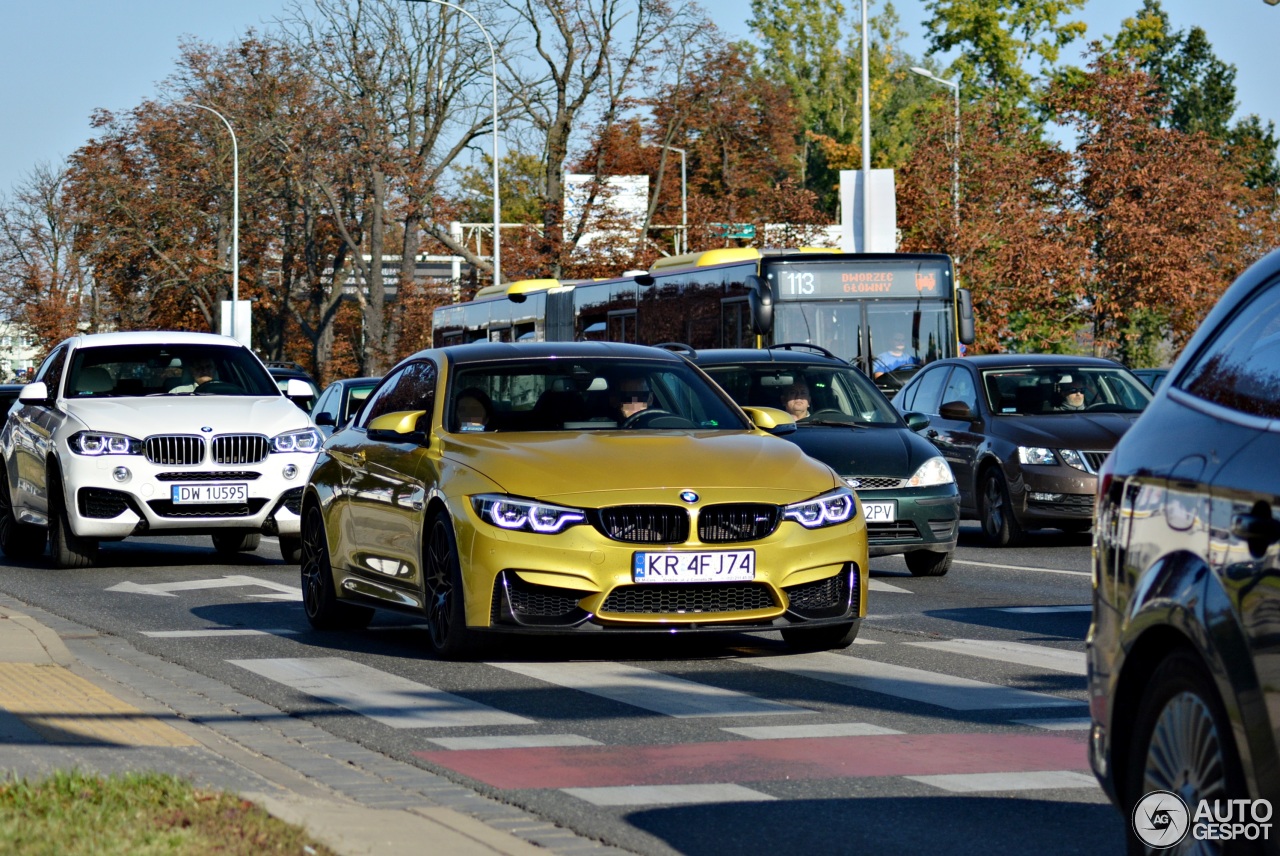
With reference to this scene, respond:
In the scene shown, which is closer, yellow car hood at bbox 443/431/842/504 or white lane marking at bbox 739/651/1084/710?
white lane marking at bbox 739/651/1084/710

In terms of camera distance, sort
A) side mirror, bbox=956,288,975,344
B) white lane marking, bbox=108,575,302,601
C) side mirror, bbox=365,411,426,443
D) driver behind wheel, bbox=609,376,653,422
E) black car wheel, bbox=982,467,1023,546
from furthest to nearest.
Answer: side mirror, bbox=956,288,975,344, black car wheel, bbox=982,467,1023,546, white lane marking, bbox=108,575,302,601, driver behind wheel, bbox=609,376,653,422, side mirror, bbox=365,411,426,443

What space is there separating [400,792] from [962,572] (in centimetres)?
1003

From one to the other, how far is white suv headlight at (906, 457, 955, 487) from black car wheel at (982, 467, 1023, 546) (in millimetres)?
3104

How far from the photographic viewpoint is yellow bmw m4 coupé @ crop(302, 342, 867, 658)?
378 inches

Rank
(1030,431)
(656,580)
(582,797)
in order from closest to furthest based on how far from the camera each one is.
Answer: (582,797) → (656,580) → (1030,431)

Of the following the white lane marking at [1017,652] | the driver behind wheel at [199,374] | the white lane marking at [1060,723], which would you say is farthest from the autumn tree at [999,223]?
the white lane marking at [1060,723]

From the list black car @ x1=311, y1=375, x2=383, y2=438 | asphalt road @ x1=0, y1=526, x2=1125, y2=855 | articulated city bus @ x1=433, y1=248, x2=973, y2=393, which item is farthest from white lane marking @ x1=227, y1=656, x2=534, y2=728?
black car @ x1=311, y1=375, x2=383, y2=438

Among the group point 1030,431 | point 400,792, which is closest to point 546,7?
point 1030,431

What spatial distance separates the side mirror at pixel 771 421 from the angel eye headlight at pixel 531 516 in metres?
2.07

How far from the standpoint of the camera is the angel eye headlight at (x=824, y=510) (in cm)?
988

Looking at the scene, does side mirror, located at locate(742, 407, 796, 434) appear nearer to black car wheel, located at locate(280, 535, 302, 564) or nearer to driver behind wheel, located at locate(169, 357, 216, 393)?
black car wheel, located at locate(280, 535, 302, 564)

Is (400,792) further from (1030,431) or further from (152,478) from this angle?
(1030,431)

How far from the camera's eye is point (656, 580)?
9.58 meters

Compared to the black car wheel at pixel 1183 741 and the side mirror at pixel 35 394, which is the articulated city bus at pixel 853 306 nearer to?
the side mirror at pixel 35 394
